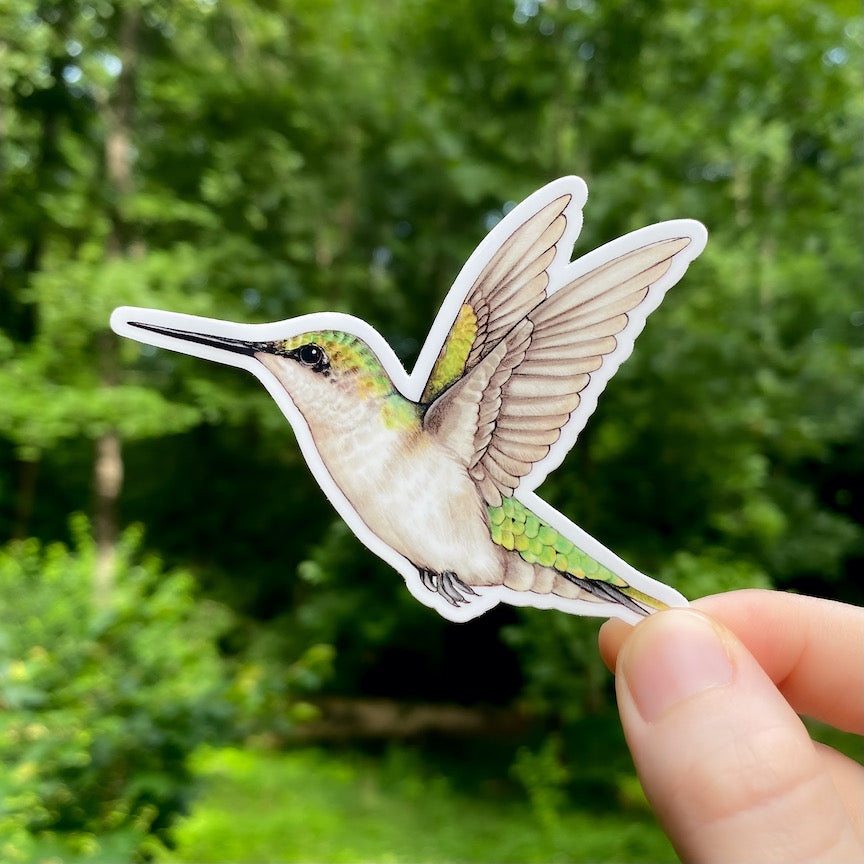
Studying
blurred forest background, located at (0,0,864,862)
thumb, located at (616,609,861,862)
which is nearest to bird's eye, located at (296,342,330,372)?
thumb, located at (616,609,861,862)

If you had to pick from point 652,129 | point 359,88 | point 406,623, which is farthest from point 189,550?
point 652,129

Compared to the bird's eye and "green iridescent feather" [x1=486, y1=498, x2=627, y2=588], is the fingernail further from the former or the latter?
the bird's eye

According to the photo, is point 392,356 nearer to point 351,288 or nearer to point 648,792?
point 648,792

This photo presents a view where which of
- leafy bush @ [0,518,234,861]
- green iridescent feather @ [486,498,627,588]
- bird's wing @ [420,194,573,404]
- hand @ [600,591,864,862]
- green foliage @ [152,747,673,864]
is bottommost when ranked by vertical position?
green foliage @ [152,747,673,864]

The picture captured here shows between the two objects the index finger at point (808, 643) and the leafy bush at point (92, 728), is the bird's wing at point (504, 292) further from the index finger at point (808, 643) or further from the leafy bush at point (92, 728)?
the leafy bush at point (92, 728)

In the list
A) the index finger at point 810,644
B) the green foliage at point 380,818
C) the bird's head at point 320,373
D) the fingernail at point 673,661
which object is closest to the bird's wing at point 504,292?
the bird's head at point 320,373

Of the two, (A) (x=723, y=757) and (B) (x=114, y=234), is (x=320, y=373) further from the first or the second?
(B) (x=114, y=234)
